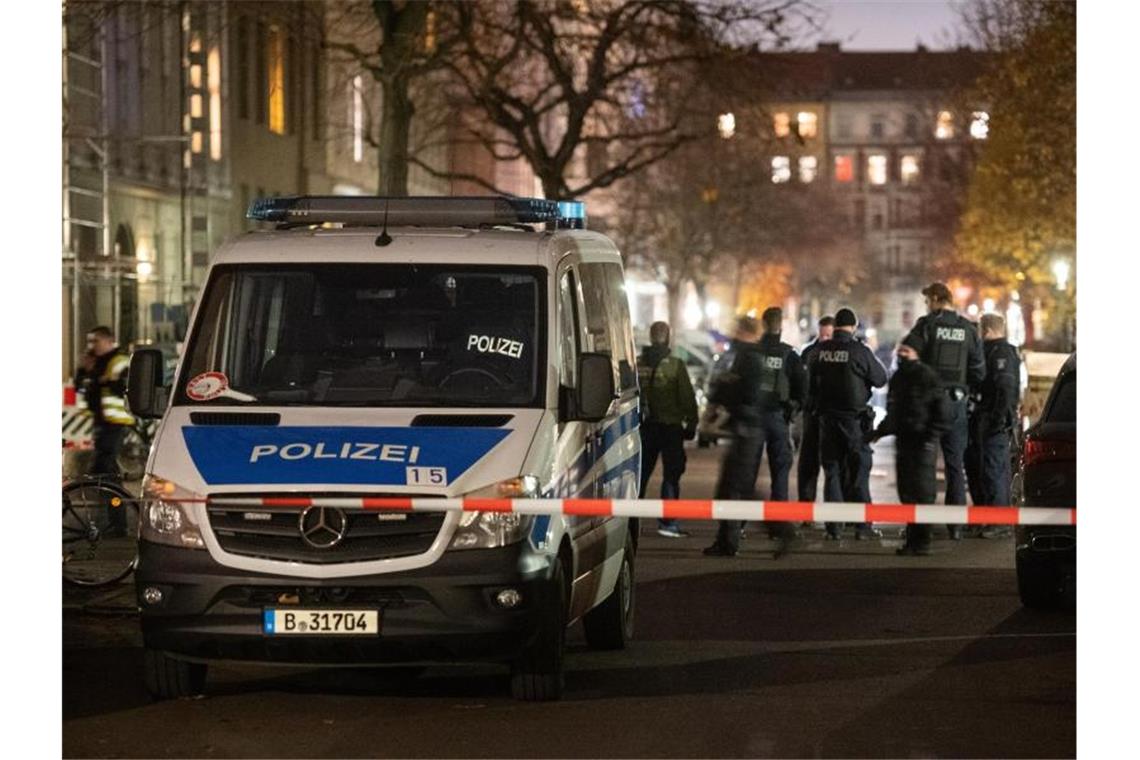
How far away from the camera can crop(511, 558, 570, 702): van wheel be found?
10641 mm

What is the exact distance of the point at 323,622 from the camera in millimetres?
10383

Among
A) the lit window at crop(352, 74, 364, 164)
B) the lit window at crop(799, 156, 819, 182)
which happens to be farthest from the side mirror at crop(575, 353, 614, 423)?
the lit window at crop(799, 156, 819, 182)

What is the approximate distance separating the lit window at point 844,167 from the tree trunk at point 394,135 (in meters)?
152

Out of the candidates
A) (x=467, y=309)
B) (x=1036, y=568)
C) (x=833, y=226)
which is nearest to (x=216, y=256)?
(x=467, y=309)

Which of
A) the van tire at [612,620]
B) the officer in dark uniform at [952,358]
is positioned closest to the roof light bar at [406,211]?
the van tire at [612,620]

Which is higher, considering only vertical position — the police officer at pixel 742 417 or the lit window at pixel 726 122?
the lit window at pixel 726 122

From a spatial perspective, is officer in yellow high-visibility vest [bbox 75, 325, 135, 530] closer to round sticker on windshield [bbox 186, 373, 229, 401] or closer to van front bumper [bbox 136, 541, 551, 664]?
round sticker on windshield [bbox 186, 373, 229, 401]

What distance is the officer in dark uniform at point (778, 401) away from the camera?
1933 centimetres

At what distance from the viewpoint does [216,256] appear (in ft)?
38.6

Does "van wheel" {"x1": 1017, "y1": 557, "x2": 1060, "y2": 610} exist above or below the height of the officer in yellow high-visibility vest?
below

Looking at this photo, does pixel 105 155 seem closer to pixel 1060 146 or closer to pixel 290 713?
pixel 1060 146

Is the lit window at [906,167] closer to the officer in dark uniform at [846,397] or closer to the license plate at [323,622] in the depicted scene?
the officer in dark uniform at [846,397]

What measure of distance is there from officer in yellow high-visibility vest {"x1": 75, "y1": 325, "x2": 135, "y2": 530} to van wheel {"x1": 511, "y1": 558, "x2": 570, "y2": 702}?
33.7ft
